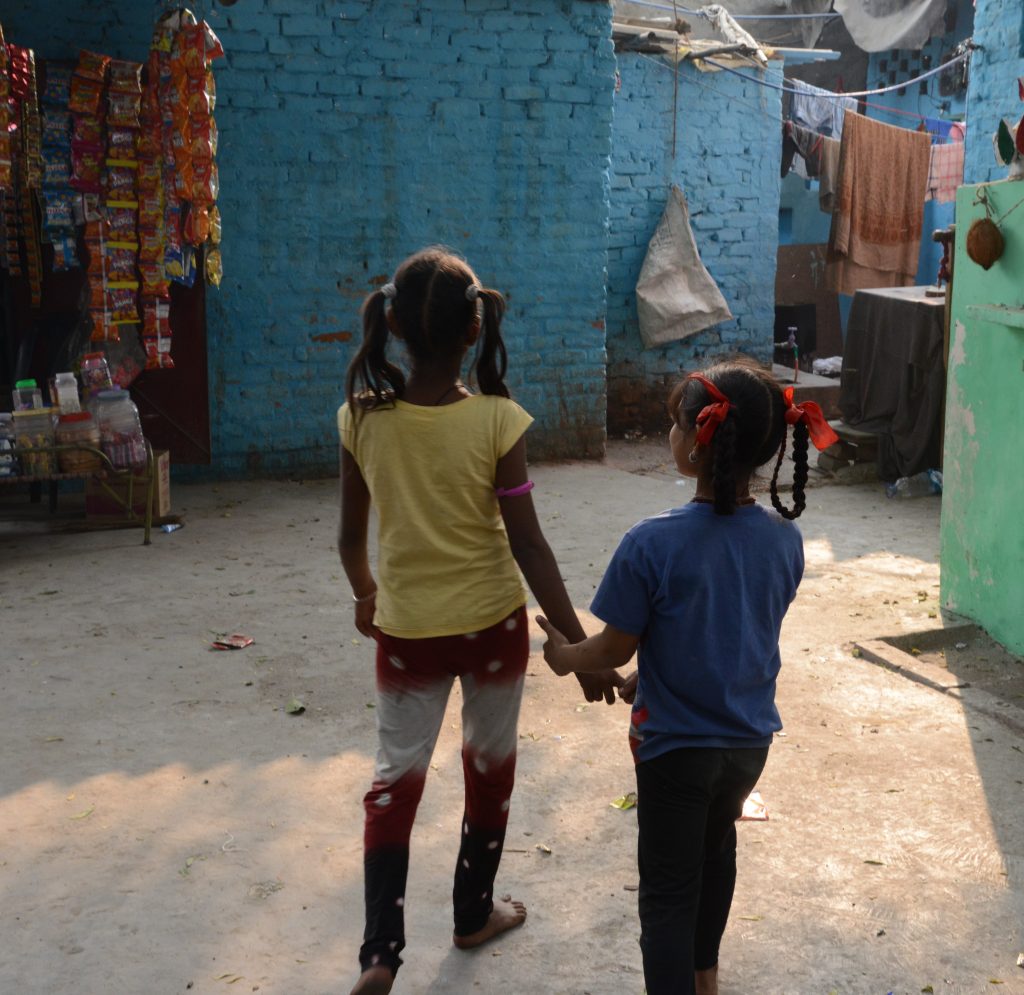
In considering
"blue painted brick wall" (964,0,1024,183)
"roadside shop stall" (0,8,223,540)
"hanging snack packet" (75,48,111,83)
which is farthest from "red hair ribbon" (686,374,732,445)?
"blue painted brick wall" (964,0,1024,183)

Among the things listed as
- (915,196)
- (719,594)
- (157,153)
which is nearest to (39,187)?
(157,153)

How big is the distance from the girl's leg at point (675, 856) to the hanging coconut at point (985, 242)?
3210 mm

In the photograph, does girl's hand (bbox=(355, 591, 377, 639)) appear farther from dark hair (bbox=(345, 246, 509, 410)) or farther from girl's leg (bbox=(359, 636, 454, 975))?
dark hair (bbox=(345, 246, 509, 410))

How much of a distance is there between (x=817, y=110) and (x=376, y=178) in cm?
516

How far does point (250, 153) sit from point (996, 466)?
16.5ft

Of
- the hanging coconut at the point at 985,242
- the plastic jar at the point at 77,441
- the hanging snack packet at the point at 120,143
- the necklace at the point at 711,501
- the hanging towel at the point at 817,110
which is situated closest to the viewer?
the necklace at the point at 711,501

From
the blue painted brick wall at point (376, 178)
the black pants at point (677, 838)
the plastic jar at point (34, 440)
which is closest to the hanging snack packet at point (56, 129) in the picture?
the blue painted brick wall at point (376, 178)

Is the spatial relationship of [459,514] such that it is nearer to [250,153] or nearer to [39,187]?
[39,187]

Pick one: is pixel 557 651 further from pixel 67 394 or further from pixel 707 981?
pixel 67 394

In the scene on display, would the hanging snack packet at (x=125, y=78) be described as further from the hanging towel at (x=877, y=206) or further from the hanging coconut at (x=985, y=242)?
the hanging towel at (x=877, y=206)

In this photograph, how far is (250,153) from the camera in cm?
782

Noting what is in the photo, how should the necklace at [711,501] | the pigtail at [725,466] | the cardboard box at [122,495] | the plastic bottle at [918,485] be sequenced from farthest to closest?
the plastic bottle at [918,485], the cardboard box at [122,495], the necklace at [711,501], the pigtail at [725,466]

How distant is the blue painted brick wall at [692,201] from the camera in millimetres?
10133

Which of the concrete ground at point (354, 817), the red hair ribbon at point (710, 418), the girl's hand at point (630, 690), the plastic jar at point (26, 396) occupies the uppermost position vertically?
the red hair ribbon at point (710, 418)
